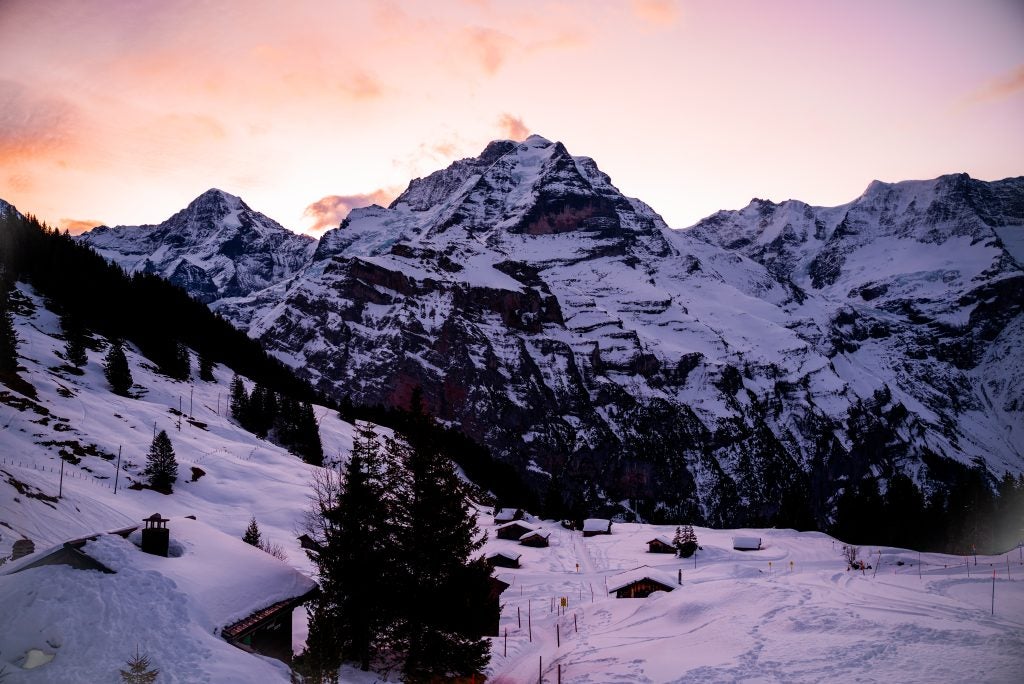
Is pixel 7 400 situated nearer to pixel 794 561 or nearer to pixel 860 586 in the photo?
pixel 860 586

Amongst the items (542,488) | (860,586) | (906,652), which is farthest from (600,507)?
(906,652)

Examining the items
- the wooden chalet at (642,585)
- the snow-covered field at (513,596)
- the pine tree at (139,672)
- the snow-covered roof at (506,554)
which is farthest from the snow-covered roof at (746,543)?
the pine tree at (139,672)

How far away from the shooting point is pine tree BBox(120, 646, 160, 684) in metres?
11.7

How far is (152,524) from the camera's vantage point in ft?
59.0

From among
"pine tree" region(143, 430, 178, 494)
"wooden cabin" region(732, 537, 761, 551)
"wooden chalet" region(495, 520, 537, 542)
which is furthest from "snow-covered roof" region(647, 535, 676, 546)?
"pine tree" region(143, 430, 178, 494)

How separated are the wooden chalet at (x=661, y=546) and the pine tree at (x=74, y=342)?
221 ft

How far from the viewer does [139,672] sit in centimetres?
1201

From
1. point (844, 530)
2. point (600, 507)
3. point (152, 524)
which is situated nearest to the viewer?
point (152, 524)

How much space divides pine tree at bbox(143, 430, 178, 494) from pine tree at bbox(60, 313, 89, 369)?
30237mm

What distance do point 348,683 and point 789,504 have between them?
294ft

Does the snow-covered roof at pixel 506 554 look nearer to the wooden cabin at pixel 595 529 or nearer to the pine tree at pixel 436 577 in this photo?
the wooden cabin at pixel 595 529

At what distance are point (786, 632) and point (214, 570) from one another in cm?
2239

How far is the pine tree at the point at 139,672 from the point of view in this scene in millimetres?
11664

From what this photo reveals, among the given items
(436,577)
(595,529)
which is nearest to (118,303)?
(595,529)
